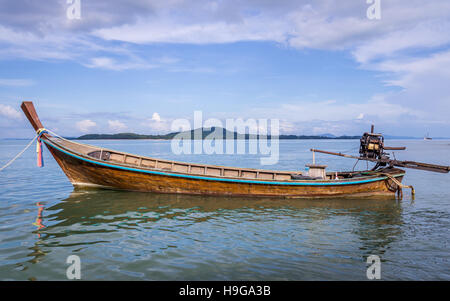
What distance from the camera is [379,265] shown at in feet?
24.2

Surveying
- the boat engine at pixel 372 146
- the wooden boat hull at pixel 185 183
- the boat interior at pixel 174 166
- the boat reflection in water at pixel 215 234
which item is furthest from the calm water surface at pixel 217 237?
the boat engine at pixel 372 146

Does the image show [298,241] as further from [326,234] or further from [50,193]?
[50,193]

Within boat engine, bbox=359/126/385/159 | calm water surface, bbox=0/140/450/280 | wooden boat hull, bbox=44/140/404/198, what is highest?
boat engine, bbox=359/126/385/159

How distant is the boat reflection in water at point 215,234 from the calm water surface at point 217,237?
36 millimetres

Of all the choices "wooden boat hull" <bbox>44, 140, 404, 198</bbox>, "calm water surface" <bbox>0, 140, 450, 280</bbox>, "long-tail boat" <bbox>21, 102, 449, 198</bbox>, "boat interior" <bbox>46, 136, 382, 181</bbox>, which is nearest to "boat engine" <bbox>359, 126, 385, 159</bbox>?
"long-tail boat" <bbox>21, 102, 449, 198</bbox>

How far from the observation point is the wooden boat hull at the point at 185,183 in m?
14.9

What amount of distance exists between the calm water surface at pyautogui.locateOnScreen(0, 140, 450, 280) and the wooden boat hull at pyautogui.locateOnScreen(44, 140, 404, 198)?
1.63ft

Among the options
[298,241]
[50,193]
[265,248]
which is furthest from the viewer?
[50,193]

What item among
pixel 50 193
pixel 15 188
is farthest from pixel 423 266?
pixel 15 188

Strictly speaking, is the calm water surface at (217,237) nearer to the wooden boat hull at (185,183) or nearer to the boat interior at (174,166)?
the wooden boat hull at (185,183)

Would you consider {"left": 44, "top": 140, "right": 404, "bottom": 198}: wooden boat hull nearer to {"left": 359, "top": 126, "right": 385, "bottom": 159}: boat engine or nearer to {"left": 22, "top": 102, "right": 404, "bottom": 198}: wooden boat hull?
{"left": 22, "top": 102, "right": 404, "bottom": 198}: wooden boat hull

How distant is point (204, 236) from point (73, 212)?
21.7ft

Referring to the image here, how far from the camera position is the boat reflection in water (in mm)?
7168

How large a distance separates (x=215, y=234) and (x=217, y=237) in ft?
1.11
